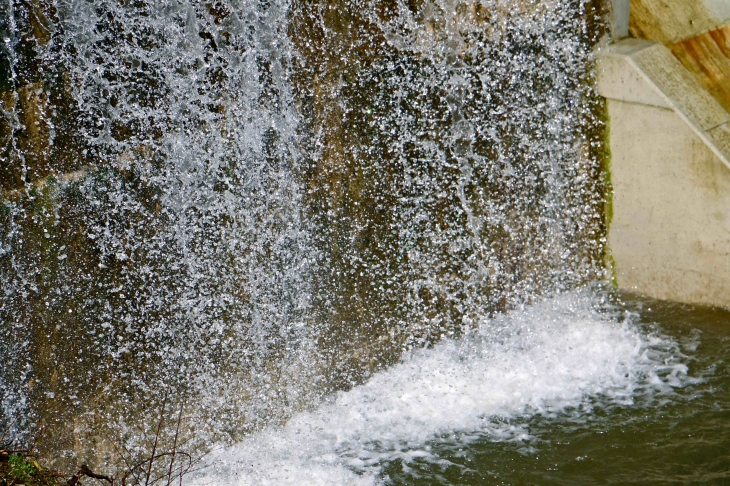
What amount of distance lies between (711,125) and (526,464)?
2268 millimetres

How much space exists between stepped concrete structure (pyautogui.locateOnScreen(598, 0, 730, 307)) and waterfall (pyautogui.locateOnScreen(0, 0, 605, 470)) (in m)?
0.22

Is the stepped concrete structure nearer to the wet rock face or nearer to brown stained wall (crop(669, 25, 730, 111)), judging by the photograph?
brown stained wall (crop(669, 25, 730, 111))

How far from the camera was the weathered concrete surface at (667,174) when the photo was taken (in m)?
4.71

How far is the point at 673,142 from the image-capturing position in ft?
15.8

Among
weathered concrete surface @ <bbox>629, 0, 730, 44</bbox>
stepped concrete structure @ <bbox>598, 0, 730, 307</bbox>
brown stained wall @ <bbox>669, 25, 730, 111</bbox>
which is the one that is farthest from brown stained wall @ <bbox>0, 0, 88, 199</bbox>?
brown stained wall @ <bbox>669, 25, 730, 111</bbox>

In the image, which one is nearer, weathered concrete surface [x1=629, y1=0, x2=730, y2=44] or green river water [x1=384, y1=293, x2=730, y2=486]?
green river water [x1=384, y1=293, x2=730, y2=486]

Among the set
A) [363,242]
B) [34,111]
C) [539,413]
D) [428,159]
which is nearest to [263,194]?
[363,242]

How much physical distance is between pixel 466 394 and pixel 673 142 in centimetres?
193

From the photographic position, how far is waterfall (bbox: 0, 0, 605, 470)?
3.78m

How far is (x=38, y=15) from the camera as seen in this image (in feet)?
11.8

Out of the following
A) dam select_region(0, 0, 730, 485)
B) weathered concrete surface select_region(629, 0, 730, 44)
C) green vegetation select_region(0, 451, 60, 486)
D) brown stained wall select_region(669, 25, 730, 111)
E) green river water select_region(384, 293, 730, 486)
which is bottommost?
green river water select_region(384, 293, 730, 486)

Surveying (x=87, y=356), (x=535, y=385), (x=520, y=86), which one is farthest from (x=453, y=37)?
(x=87, y=356)

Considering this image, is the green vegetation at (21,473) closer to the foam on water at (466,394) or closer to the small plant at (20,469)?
the small plant at (20,469)

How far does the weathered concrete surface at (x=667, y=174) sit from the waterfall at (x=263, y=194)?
0.19 meters
